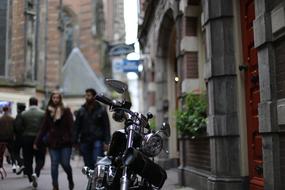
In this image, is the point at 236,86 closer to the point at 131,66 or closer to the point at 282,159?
the point at 282,159

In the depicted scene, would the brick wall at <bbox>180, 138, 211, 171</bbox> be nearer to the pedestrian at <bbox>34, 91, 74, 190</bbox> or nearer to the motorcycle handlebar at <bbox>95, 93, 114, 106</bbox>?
the pedestrian at <bbox>34, 91, 74, 190</bbox>

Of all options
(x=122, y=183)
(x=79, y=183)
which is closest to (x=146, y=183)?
(x=122, y=183)

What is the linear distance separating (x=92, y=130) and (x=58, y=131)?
0.62 metres

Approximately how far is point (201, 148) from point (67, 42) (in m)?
36.7

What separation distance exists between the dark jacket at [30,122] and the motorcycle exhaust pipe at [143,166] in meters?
6.85

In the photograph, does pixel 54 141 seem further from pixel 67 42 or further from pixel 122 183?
pixel 67 42

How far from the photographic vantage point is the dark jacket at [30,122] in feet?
36.4

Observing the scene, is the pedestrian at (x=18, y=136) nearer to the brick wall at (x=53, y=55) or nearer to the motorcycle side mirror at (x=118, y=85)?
the motorcycle side mirror at (x=118, y=85)

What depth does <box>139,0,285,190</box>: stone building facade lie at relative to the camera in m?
6.04

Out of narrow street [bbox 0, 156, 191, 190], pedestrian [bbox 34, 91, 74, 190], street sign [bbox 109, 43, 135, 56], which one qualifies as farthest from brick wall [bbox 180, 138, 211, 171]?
street sign [bbox 109, 43, 135, 56]

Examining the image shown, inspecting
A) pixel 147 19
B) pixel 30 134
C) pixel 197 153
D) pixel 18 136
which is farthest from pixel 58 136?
pixel 147 19

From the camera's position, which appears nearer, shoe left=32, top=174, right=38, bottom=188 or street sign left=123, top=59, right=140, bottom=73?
shoe left=32, top=174, right=38, bottom=188

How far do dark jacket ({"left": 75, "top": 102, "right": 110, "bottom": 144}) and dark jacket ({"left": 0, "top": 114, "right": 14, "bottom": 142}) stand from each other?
3.83 m

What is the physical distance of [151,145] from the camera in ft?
15.3
